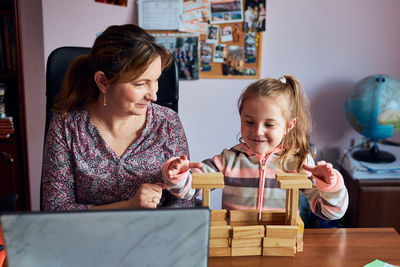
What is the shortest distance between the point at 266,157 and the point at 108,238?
667mm

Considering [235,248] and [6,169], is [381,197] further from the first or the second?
[6,169]

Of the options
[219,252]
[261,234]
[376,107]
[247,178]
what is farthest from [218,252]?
[376,107]

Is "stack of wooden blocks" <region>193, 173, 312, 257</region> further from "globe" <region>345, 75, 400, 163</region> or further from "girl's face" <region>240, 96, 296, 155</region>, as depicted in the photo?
"globe" <region>345, 75, 400, 163</region>

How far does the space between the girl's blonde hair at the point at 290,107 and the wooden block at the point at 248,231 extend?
0.31 meters

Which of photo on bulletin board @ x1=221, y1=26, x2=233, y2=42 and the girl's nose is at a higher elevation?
photo on bulletin board @ x1=221, y1=26, x2=233, y2=42

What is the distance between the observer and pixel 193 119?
268 centimetres

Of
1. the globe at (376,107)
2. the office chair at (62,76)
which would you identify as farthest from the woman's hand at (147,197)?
the globe at (376,107)

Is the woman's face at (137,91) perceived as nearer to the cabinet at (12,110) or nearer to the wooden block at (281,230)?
the wooden block at (281,230)

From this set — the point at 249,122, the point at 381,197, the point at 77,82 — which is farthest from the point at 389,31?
the point at 77,82

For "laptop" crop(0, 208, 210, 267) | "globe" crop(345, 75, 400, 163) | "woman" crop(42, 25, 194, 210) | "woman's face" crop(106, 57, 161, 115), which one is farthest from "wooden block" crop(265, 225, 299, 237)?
"globe" crop(345, 75, 400, 163)

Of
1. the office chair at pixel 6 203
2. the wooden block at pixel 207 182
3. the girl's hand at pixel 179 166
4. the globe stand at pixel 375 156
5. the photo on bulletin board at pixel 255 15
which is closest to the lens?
the wooden block at pixel 207 182

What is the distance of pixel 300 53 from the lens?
2.58 m

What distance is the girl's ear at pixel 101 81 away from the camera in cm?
139

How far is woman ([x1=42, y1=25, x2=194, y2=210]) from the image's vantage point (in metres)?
1.34
